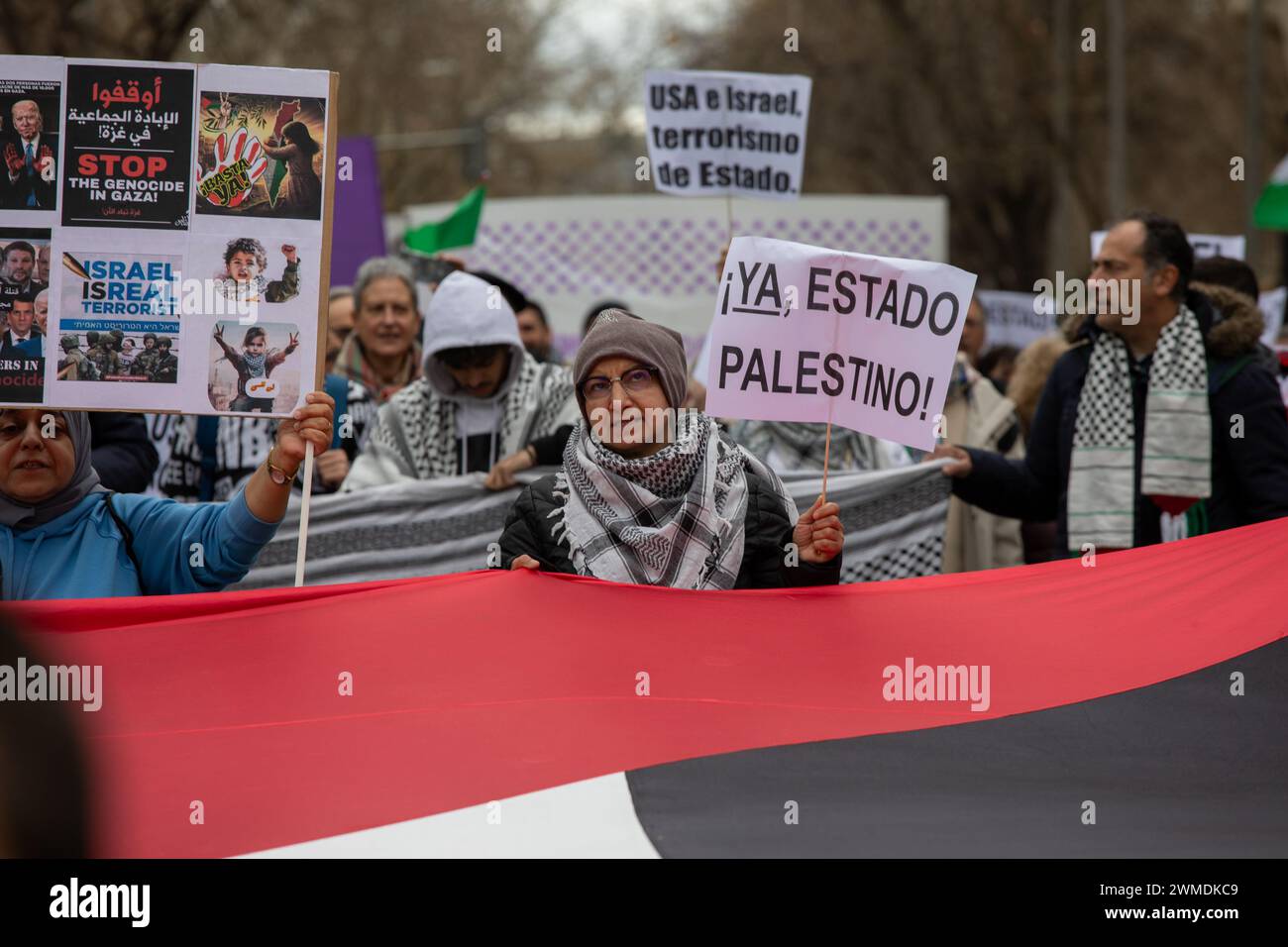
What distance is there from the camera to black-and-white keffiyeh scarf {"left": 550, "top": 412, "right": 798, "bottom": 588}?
449 centimetres

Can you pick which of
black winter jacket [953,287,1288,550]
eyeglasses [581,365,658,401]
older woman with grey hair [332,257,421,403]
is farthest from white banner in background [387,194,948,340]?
eyeglasses [581,365,658,401]

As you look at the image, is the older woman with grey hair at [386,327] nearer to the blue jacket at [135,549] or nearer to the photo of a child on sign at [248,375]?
the photo of a child on sign at [248,375]

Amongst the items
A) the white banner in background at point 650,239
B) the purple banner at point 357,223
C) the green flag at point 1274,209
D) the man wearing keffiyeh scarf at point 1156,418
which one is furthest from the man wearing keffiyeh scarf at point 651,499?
the white banner in background at point 650,239

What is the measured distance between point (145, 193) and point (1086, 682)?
251 cm

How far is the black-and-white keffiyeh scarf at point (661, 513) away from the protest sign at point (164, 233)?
735 millimetres

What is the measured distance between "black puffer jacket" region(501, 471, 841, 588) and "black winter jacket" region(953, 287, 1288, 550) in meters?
1.54

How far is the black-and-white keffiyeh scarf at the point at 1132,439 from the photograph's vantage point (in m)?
5.57

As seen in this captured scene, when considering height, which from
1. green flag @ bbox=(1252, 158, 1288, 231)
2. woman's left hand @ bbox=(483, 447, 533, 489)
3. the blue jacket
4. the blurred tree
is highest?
the blurred tree

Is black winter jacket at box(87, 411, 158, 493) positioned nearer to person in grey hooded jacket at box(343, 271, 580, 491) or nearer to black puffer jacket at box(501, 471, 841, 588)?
person in grey hooded jacket at box(343, 271, 580, 491)

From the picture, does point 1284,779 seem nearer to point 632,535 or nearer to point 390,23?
point 632,535

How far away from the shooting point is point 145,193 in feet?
14.6

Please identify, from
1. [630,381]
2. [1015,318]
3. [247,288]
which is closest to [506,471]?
[630,381]

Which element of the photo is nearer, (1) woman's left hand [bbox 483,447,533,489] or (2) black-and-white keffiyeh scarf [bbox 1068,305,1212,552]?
(2) black-and-white keffiyeh scarf [bbox 1068,305,1212,552]
